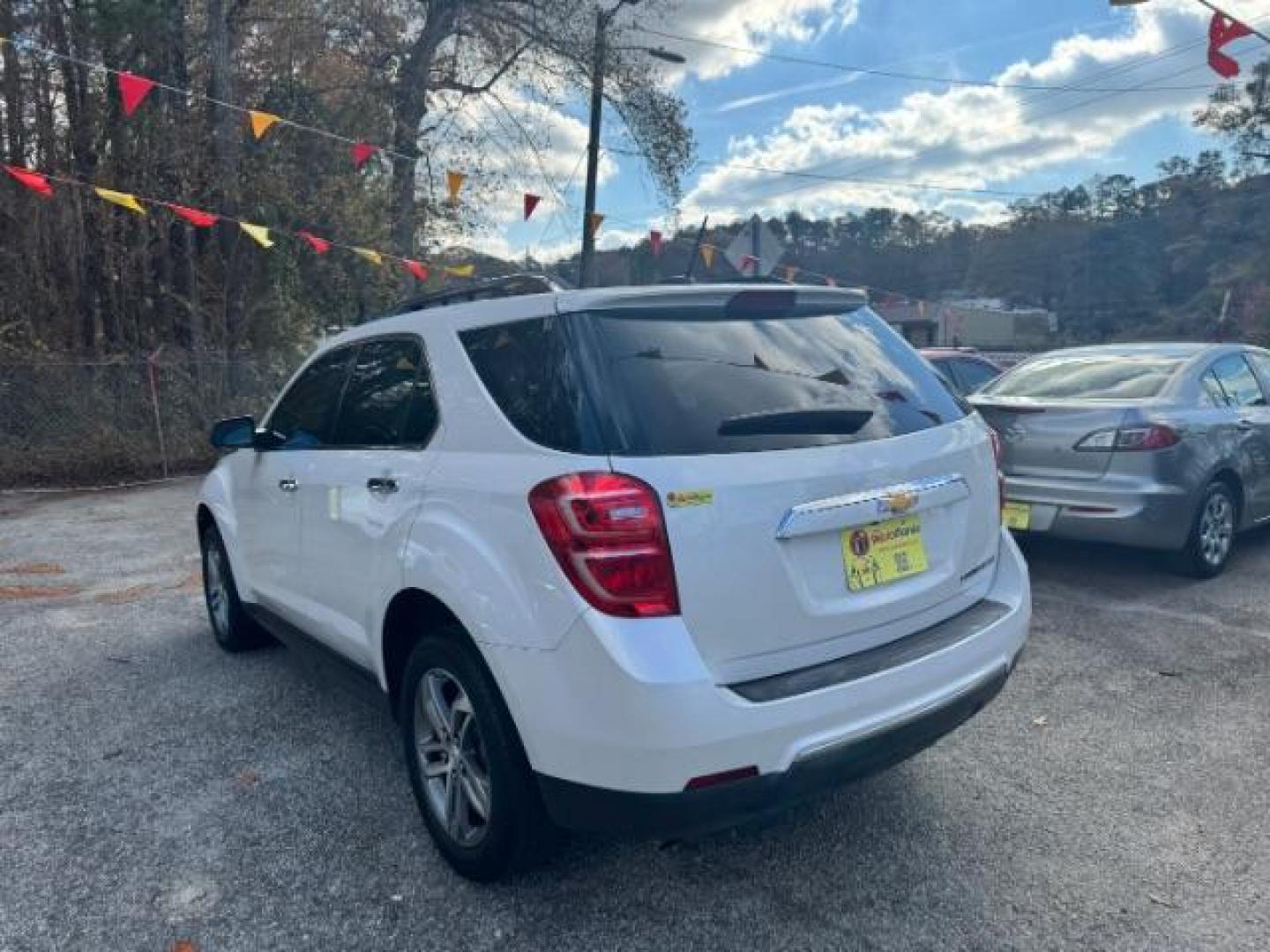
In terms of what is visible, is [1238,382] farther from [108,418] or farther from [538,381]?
[108,418]

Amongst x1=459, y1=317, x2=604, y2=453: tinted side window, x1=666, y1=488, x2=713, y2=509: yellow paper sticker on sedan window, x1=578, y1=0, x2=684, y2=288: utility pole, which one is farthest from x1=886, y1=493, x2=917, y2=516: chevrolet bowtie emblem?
x1=578, y1=0, x2=684, y2=288: utility pole

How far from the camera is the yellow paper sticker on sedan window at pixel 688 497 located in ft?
6.86

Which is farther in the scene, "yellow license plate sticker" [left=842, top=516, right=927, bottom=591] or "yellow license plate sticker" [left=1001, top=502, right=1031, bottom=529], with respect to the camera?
"yellow license plate sticker" [left=1001, top=502, right=1031, bottom=529]

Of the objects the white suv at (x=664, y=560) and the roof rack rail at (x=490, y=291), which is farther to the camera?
the roof rack rail at (x=490, y=291)

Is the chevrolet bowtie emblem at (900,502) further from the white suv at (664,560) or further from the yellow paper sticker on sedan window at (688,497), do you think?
the yellow paper sticker on sedan window at (688,497)

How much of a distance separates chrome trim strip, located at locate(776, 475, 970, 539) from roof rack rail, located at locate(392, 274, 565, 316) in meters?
0.96

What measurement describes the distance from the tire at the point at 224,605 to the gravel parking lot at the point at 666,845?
7.0 inches

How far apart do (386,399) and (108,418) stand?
10.7 metres

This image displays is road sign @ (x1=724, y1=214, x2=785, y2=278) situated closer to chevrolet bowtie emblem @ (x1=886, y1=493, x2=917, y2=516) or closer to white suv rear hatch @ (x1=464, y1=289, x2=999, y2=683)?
white suv rear hatch @ (x1=464, y1=289, x2=999, y2=683)

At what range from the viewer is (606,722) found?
2.05 m

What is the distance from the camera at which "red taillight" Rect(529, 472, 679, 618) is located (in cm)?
207

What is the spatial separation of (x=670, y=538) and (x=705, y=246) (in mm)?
15588

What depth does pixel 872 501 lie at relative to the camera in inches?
92.5

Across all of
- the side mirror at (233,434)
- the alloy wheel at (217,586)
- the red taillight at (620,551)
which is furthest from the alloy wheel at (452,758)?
the alloy wheel at (217,586)
